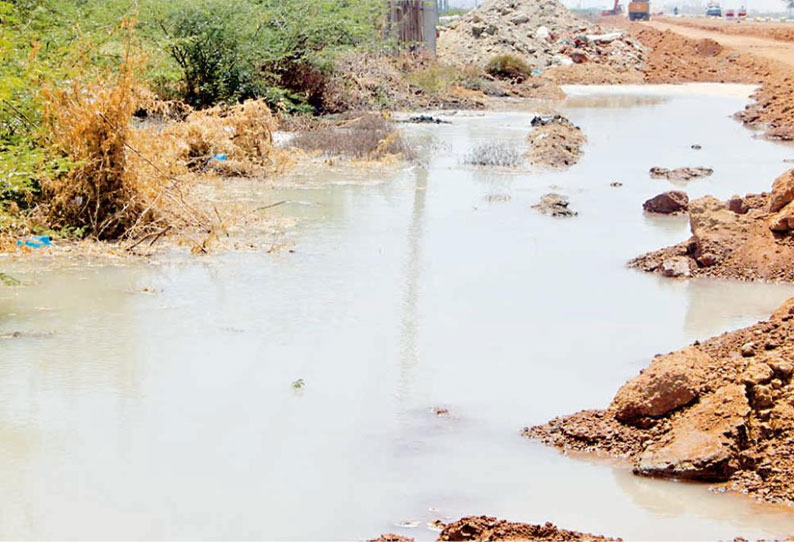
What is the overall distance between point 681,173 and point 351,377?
10508mm

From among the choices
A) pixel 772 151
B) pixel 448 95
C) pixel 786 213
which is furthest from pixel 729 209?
pixel 448 95

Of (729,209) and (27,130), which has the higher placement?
(27,130)

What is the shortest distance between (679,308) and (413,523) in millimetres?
4753

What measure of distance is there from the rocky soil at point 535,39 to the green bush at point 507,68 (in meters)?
1.57

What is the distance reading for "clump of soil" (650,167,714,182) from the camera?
16.6 metres

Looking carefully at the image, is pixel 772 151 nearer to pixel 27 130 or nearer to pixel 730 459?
pixel 27 130

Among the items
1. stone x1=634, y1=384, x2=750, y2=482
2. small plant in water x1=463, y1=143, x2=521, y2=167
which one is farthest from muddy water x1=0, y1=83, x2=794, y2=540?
small plant in water x1=463, y1=143, x2=521, y2=167

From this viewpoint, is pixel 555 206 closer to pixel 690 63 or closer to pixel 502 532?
pixel 502 532

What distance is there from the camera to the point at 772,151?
66.3 ft

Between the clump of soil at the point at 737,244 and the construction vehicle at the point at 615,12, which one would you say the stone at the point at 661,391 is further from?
the construction vehicle at the point at 615,12

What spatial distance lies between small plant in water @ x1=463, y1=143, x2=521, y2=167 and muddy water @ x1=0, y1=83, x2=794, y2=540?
407 centimetres

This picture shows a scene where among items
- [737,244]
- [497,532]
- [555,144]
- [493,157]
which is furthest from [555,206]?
[497,532]

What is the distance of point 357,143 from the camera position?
18.2 meters

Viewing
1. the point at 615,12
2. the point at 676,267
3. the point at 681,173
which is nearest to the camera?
the point at 676,267
